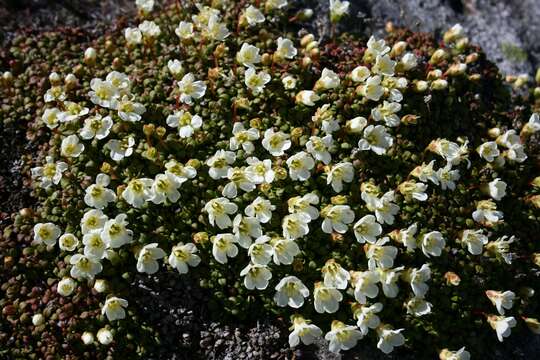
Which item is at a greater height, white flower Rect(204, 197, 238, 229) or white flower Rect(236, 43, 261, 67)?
white flower Rect(236, 43, 261, 67)

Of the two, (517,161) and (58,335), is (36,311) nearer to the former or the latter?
(58,335)

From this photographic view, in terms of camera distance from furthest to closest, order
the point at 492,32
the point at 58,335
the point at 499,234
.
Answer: the point at 492,32 → the point at 499,234 → the point at 58,335

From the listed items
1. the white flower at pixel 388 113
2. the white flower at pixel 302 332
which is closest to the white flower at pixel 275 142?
the white flower at pixel 388 113

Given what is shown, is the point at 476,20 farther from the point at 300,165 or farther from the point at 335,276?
the point at 335,276

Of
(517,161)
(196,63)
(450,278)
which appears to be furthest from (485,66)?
(196,63)

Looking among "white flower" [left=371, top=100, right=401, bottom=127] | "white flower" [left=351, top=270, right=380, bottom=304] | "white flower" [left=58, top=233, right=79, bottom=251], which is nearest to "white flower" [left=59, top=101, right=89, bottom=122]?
"white flower" [left=58, top=233, right=79, bottom=251]

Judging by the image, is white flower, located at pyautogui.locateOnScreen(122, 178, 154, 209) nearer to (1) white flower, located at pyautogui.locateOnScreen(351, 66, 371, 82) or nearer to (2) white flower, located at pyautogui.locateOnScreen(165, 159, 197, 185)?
(2) white flower, located at pyautogui.locateOnScreen(165, 159, 197, 185)
